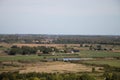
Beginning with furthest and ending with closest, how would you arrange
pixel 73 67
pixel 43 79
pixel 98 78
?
1. pixel 73 67
2. pixel 98 78
3. pixel 43 79

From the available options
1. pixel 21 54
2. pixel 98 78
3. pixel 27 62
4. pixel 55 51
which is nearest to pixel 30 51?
pixel 21 54

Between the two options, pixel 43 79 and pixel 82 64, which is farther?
pixel 82 64

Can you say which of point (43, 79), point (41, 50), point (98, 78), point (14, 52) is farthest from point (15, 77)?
point (41, 50)

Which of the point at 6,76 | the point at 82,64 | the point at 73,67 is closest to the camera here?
Answer: the point at 6,76

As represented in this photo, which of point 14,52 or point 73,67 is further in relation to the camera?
point 14,52

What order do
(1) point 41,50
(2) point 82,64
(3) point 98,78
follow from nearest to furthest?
(3) point 98,78 < (2) point 82,64 < (1) point 41,50

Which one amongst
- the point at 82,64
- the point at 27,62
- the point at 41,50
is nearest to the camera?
the point at 82,64

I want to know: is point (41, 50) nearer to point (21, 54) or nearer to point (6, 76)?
point (21, 54)

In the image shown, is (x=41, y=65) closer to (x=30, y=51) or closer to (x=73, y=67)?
(x=73, y=67)
